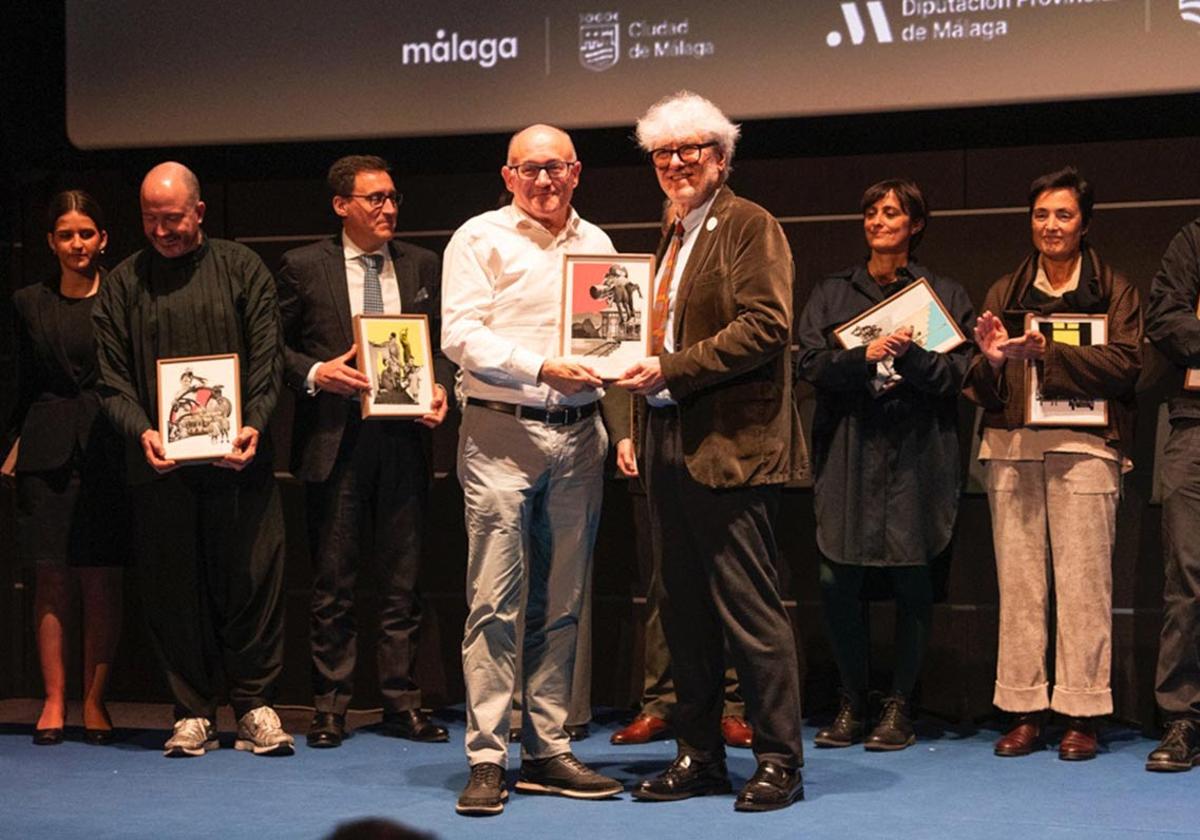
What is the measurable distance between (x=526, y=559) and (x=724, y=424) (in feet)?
2.17

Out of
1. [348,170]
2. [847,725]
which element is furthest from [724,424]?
[348,170]

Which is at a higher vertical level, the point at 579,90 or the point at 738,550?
the point at 579,90

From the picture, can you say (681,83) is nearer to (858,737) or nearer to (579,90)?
(579,90)

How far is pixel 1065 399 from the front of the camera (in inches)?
193

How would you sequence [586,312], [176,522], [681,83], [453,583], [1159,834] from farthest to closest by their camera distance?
[453,583] → [681,83] → [176,522] → [586,312] → [1159,834]

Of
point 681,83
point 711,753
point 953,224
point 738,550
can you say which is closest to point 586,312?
point 738,550

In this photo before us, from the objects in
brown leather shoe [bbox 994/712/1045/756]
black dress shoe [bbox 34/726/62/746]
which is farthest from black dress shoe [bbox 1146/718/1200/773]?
black dress shoe [bbox 34/726/62/746]

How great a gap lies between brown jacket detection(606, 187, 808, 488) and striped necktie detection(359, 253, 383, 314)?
1388 millimetres

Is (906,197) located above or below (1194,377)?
above

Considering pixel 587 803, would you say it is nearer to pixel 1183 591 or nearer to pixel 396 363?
pixel 396 363

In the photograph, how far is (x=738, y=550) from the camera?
13.5 feet

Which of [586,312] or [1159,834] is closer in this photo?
[1159,834]

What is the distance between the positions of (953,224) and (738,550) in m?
1.96

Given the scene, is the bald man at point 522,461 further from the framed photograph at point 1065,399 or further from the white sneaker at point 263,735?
the framed photograph at point 1065,399
